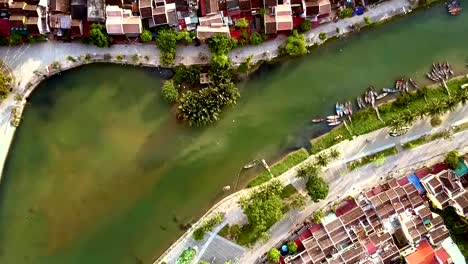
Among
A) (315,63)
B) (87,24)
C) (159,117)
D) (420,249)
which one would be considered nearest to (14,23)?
(87,24)

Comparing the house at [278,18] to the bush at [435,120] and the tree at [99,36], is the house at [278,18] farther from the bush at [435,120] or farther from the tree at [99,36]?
the bush at [435,120]

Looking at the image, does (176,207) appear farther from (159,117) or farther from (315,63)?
(315,63)

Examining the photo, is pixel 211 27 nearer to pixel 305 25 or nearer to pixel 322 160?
pixel 305 25

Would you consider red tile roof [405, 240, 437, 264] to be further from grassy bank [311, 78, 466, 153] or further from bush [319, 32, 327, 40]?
bush [319, 32, 327, 40]

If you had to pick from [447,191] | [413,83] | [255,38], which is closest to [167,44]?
[255,38]

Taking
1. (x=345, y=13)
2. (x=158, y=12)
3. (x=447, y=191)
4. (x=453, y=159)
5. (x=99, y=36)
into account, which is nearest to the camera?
(x=447, y=191)
